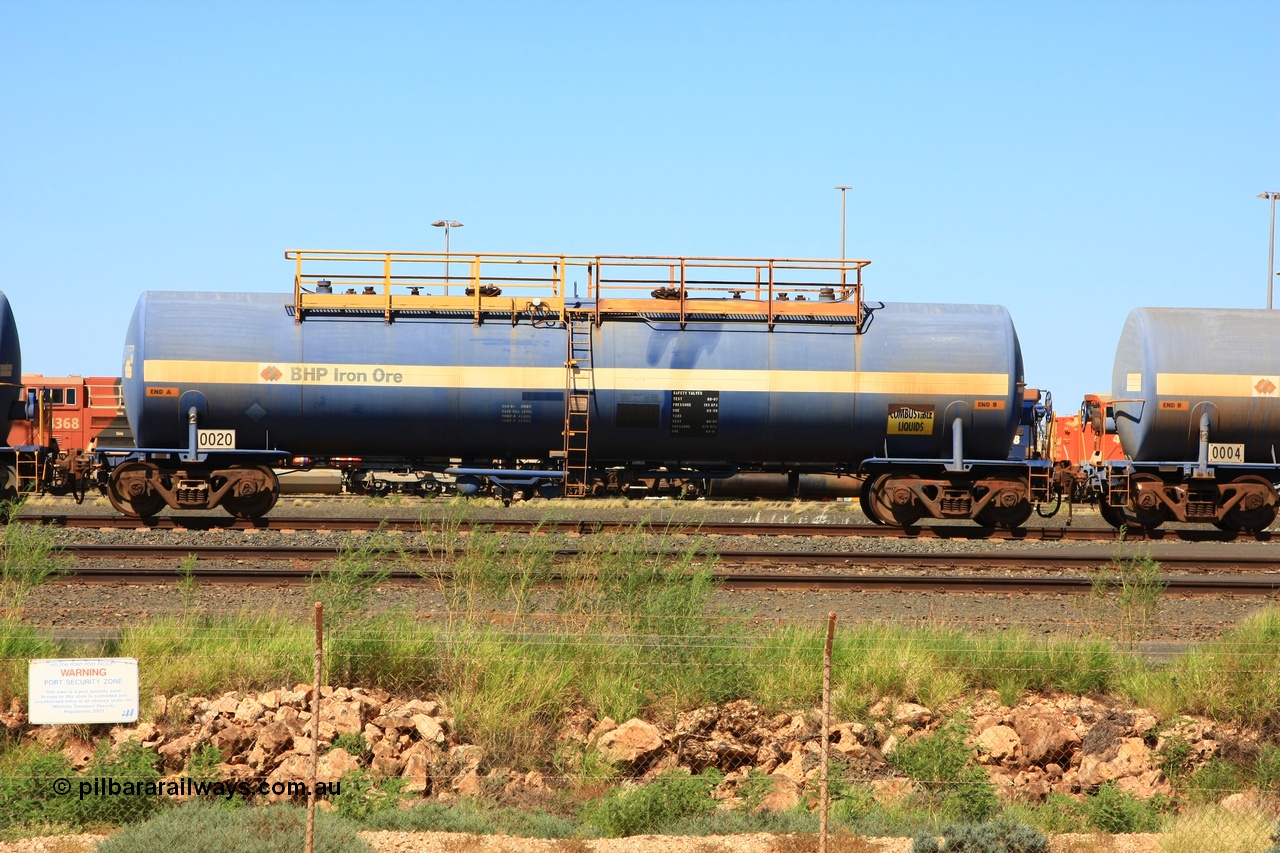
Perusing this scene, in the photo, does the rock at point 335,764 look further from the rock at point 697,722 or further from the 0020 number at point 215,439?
the 0020 number at point 215,439

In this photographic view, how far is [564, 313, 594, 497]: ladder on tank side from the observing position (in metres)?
18.4

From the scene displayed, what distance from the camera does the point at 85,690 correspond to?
745cm

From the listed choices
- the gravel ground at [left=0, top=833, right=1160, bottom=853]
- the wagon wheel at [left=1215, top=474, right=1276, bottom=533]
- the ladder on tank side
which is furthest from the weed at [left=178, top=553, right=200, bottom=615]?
the wagon wheel at [left=1215, top=474, right=1276, bottom=533]

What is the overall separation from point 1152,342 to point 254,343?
1572 centimetres

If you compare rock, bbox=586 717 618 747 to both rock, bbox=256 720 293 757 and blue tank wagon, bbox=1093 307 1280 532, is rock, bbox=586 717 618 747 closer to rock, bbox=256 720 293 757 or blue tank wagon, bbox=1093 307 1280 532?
rock, bbox=256 720 293 757

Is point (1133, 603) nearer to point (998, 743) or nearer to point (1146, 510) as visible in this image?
point (998, 743)

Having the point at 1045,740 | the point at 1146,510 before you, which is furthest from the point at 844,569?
the point at 1146,510

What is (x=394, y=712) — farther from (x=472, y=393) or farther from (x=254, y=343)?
(x=254, y=343)

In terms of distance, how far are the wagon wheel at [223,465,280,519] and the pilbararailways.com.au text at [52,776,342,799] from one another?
36.3 ft

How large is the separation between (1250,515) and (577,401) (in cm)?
1239

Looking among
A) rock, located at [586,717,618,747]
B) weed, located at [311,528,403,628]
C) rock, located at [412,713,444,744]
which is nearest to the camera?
rock, located at [412,713,444,744]

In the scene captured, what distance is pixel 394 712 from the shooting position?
30.2 ft

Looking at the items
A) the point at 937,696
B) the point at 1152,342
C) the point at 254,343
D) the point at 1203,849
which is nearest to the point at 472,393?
the point at 254,343

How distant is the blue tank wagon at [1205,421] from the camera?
19625 mm
